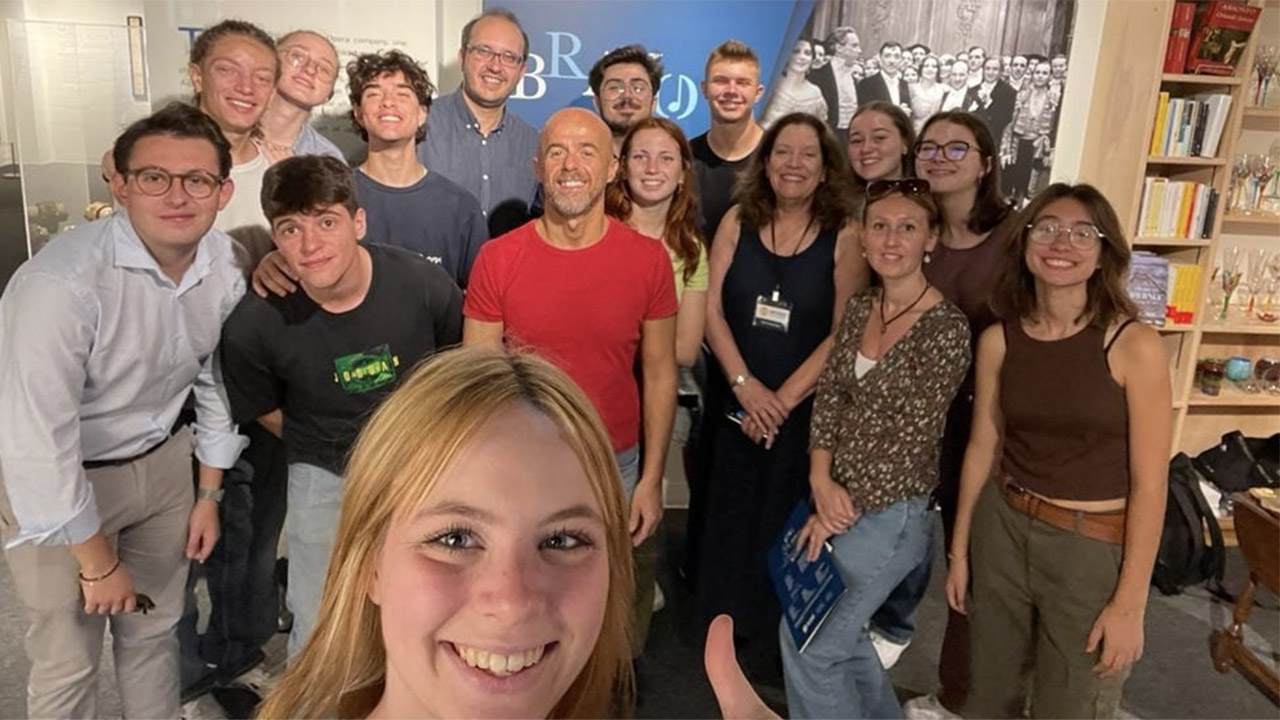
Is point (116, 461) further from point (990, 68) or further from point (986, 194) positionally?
point (990, 68)

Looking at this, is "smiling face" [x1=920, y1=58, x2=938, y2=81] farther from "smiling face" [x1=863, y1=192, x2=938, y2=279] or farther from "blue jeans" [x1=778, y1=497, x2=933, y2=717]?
"blue jeans" [x1=778, y1=497, x2=933, y2=717]

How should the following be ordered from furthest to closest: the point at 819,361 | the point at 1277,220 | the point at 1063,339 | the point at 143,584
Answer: the point at 1277,220 → the point at 819,361 → the point at 143,584 → the point at 1063,339

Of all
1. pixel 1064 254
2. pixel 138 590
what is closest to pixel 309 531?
pixel 138 590

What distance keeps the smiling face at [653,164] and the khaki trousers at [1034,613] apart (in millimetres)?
1248

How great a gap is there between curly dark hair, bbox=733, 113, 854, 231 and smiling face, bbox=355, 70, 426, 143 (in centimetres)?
105

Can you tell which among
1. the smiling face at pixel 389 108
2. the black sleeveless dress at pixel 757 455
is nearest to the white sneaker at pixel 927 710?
the black sleeveless dress at pixel 757 455

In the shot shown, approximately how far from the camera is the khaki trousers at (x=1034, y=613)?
2.02m

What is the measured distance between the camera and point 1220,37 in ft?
12.2

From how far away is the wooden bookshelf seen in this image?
3.80 m

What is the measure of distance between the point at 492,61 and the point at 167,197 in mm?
1203

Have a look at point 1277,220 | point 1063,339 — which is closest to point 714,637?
point 1063,339

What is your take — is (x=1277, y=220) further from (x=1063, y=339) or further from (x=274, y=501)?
(x=274, y=501)

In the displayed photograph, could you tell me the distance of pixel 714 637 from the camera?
912 mm

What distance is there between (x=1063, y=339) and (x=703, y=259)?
41.8 inches
